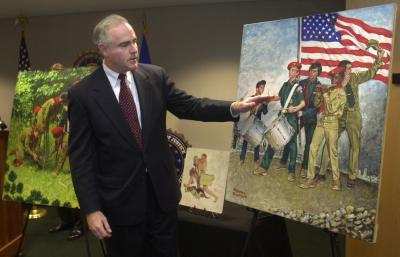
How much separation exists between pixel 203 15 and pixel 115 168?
3143mm

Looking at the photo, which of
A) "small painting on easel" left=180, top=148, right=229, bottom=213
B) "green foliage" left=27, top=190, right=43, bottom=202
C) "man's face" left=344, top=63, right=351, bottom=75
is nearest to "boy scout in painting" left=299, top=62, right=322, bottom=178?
"man's face" left=344, top=63, right=351, bottom=75

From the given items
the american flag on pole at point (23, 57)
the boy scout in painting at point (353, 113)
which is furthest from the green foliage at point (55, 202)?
the american flag on pole at point (23, 57)

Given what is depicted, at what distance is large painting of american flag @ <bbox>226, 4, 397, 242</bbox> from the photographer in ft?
4.11

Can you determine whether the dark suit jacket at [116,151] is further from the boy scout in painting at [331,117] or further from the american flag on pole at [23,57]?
the american flag on pole at [23,57]

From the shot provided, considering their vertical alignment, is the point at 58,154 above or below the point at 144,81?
below

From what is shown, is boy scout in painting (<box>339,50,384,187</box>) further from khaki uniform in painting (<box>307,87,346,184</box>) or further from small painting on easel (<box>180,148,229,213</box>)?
small painting on easel (<box>180,148,229,213</box>)

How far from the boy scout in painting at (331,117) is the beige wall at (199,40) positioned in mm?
2826

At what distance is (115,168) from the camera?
154cm

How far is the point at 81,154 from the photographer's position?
1510mm

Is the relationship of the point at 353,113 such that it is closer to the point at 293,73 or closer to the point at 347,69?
the point at 347,69

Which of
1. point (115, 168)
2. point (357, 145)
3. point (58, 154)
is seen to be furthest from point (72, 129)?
point (357, 145)

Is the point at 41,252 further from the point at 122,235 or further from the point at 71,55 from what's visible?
the point at 71,55

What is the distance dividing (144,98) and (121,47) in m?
0.24

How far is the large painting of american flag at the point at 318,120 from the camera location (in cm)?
125
